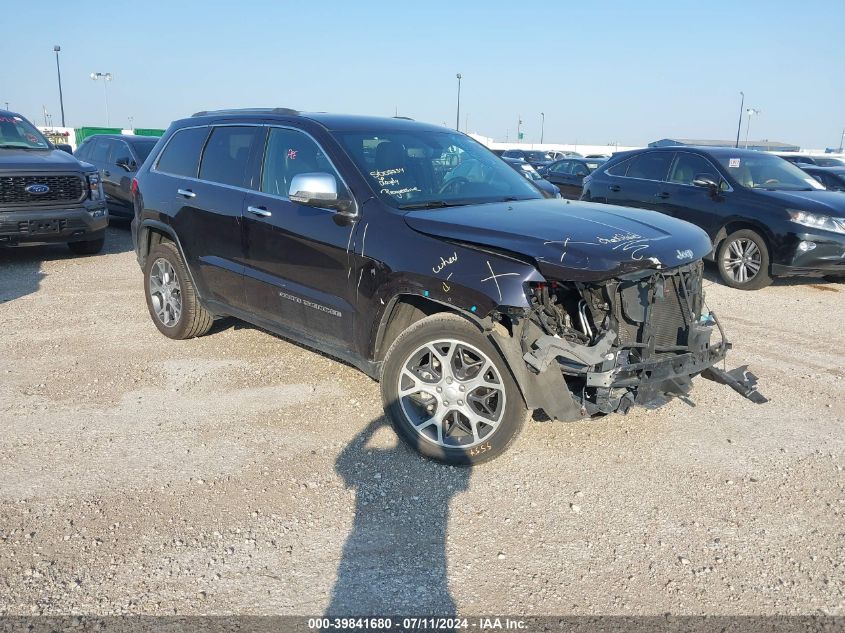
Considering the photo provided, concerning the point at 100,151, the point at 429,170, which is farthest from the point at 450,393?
the point at 100,151

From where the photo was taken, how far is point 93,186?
9.77 m

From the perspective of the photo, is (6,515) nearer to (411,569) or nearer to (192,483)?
(192,483)

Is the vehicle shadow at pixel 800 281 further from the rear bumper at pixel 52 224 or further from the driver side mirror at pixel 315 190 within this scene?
the rear bumper at pixel 52 224

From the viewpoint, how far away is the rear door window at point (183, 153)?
5578 millimetres

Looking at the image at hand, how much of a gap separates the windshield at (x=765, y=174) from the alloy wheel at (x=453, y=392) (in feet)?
21.8

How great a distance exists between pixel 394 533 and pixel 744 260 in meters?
7.01

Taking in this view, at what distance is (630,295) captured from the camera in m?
3.64

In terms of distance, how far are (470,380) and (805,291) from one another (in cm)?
670

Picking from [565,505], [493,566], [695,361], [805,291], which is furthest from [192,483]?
[805,291]

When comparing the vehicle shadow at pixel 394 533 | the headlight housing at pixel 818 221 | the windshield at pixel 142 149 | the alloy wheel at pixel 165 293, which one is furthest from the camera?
the windshield at pixel 142 149

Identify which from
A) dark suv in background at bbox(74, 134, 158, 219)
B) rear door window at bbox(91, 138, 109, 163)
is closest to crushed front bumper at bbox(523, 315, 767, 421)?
dark suv in background at bbox(74, 134, 158, 219)

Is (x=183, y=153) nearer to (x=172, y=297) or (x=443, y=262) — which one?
(x=172, y=297)

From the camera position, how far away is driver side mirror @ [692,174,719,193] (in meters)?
8.98

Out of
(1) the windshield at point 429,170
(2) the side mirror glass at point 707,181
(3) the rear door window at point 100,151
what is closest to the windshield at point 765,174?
(2) the side mirror glass at point 707,181
